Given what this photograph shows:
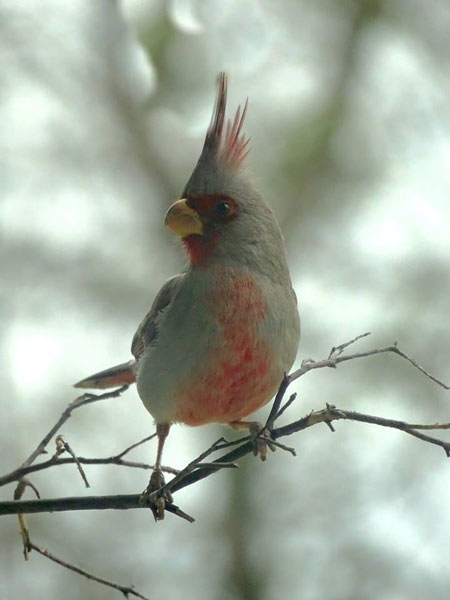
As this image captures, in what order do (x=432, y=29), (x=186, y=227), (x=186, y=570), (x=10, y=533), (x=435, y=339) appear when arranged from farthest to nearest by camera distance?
1. (x=432, y=29)
2. (x=435, y=339)
3. (x=186, y=570)
4. (x=10, y=533)
5. (x=186, y=227)

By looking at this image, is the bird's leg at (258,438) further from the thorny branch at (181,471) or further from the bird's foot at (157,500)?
the bird's foot at (157,500)

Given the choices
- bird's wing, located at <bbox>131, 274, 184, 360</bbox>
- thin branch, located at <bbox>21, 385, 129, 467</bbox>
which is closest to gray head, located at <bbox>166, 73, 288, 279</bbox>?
bird's wing, located at <bbox>131, 274, 184, 360</bbox>

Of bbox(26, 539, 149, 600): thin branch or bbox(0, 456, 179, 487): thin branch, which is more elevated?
bbox(0, 456, 179, 487): thin branch

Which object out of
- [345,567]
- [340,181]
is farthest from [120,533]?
[340,181]

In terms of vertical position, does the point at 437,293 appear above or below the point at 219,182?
above

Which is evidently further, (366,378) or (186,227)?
(366,378)

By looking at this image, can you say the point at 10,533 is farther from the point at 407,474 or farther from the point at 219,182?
the point at 219,182

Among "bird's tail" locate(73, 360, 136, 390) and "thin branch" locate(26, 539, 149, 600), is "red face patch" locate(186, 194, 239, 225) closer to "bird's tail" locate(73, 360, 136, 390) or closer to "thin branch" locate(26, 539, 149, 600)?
"bird's tail" locate(73, 360, 136, 390)
